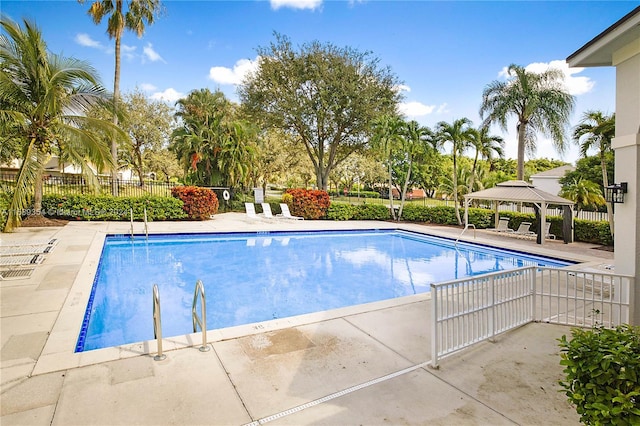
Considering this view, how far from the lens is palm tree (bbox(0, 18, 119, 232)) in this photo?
35.4ft

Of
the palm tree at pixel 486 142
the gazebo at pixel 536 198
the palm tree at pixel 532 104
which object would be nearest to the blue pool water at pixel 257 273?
the gazebo at pixel 536 198

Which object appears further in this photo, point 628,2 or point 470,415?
point 628,2

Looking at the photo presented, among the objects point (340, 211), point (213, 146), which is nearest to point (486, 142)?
point (340, 211)

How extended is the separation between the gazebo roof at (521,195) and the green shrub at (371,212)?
6.35 meters

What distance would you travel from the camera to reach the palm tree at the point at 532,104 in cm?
1521

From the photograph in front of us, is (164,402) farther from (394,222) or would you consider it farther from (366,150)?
(366,150)

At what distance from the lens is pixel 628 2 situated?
912 cm

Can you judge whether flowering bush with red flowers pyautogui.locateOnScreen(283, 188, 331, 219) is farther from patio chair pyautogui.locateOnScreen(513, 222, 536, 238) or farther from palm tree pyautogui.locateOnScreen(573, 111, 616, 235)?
palm tree pyautogui.locateOnScreen(573, 111, 616, 235)

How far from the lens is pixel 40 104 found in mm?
11180

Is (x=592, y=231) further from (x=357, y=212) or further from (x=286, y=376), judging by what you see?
(x=286, y=376)

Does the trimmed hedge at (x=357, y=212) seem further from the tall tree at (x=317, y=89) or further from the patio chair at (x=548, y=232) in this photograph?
the patio chair at (x=548, y=232)

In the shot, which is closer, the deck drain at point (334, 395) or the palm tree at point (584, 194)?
the deck drain at point (334, 395)

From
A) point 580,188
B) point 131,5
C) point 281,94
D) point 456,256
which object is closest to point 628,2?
point 580,188

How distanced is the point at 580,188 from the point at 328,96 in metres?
14.0
